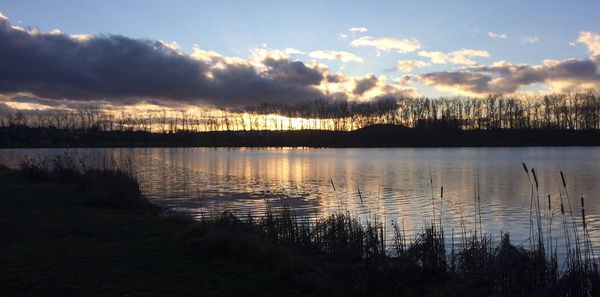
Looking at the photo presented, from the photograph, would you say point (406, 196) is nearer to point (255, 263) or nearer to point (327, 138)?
point (255, 263)

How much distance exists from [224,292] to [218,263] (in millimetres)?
1792

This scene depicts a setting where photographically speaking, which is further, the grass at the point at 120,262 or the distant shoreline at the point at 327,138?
the distant shoreline at the point at 327,138

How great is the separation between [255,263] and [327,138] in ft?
470

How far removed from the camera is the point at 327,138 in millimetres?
152250

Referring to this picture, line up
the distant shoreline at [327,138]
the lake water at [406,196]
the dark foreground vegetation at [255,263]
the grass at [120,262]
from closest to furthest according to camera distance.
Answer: the grass at [120,262], the dark foreground vegetation at [255,263], the lake water at [406,196], the distant shoreline at [327,138]

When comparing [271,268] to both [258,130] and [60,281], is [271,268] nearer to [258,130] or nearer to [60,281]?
[60,281]

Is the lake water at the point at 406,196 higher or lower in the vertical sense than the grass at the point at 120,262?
lower

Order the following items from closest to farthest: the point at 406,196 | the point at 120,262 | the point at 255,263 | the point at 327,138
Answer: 1. the point at 120,262
2. the point at 255,263
3. the point at 406,196
4. the point at 327,138

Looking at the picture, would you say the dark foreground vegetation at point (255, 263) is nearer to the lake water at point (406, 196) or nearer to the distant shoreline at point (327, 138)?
the lake water at point (406, 196)

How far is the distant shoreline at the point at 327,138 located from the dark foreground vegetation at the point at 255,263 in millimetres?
105892

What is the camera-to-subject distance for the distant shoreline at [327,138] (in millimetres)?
124875

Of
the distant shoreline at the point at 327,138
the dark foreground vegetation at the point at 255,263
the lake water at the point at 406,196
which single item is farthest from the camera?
the distant shoreline at the point at 327,138

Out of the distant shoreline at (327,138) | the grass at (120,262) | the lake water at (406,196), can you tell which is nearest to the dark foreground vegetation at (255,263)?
the grass at (120,262)

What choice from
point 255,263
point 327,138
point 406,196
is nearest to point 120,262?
point 255,263
